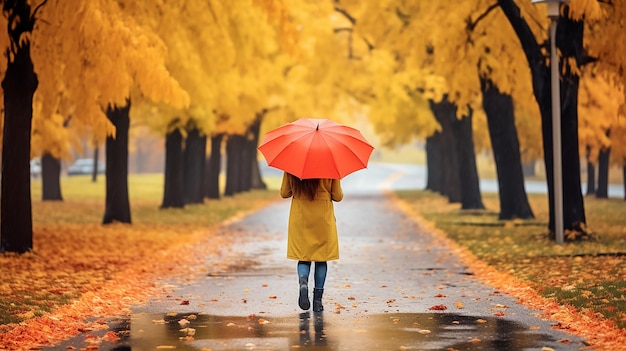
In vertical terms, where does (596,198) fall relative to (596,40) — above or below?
below

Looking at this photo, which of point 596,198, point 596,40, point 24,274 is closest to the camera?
point 24,274

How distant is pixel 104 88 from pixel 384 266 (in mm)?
5552

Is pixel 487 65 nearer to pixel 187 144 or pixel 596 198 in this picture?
pixel 187 144

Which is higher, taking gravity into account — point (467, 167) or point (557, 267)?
point (467, 167)

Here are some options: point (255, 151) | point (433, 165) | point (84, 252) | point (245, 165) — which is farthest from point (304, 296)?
point (255, 151)

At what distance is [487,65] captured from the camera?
24797 millimetres

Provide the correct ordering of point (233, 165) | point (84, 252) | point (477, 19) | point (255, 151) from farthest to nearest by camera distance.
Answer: point (255, 151) < point (233, 165) < point (477, 19) < point (84, 252)

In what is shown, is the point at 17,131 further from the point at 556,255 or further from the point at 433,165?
the point at 433,165

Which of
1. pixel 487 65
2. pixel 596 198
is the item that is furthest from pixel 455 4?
pixel 596 198

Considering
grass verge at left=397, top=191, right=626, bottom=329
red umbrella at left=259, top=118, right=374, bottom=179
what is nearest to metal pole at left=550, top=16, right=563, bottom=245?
grass verge at left=397, top=191, right=626, bottom=329

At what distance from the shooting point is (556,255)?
17625mm

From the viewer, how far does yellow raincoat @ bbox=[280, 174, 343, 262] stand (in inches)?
446

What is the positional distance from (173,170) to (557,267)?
20151 mm

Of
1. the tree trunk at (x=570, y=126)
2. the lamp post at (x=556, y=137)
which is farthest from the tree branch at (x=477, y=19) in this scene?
the lamp post at (x=556, y=137)
